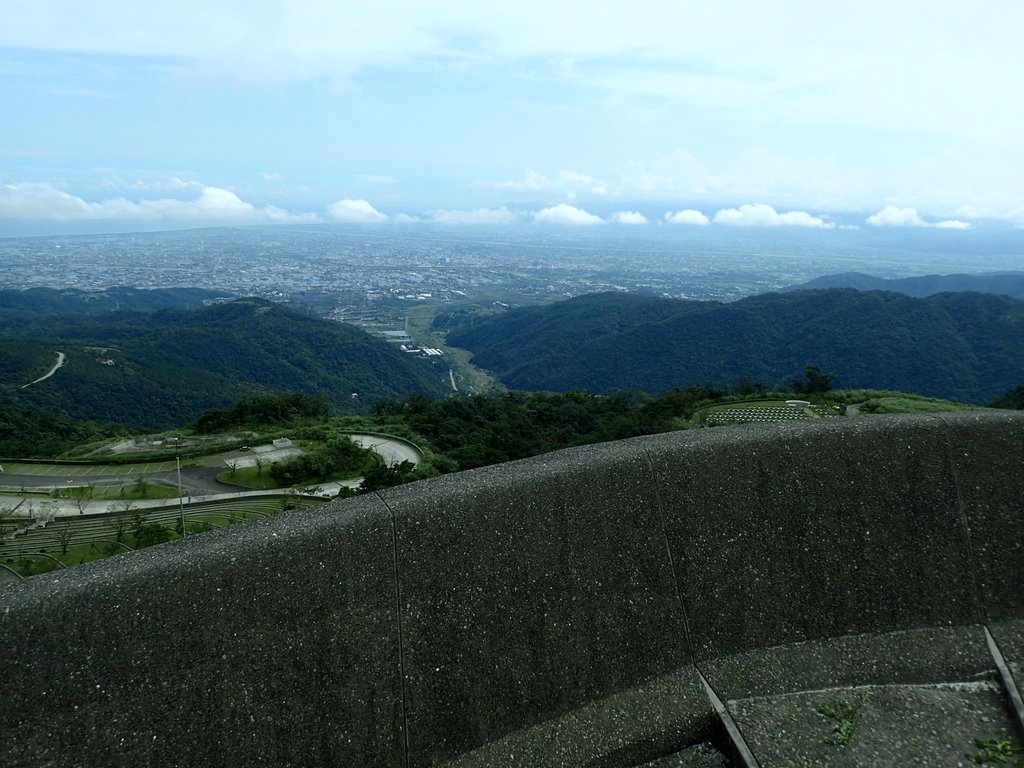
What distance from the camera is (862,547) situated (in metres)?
4.70

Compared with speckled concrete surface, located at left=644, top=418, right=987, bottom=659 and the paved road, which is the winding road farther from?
speckled concrete surface, located at left=644, top=418, right=987, bottom=659

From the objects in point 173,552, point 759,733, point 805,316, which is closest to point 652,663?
point 759,733

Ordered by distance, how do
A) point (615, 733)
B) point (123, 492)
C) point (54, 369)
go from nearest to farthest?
point (615, 733) → point (123, 492) → point (54, 369)

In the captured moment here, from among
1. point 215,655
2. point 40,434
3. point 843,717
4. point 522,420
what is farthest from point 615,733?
point 40,434

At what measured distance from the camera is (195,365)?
6328cm

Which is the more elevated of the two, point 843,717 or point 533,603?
point 533,603

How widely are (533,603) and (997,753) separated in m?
2.86

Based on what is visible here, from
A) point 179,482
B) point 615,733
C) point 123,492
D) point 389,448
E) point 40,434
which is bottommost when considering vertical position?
point 40,434

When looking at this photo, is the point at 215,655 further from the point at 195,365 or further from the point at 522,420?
the point at 195,365

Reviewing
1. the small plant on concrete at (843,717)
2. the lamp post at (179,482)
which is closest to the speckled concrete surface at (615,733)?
the small plant on concrete at (843,717)

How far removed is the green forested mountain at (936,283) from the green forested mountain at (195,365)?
289 ft

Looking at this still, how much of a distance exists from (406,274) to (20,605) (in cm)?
16983

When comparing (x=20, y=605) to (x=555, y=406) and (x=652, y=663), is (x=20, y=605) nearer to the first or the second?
(x=652, y=663)

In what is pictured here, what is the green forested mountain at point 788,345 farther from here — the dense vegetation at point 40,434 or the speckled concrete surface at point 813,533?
the speckled concrete surface at point 813,533
